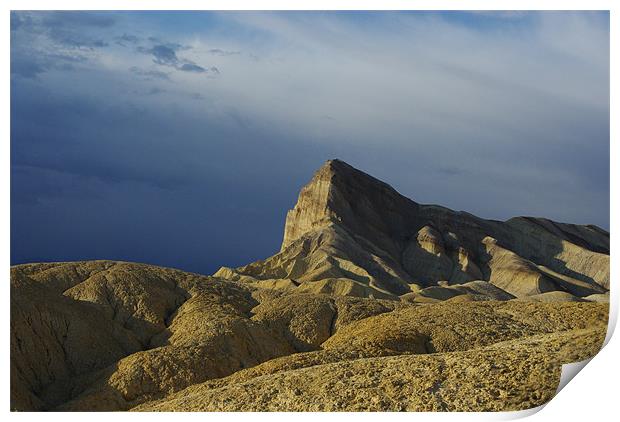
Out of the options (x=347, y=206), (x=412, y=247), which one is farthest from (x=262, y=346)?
(x=412, y=247)

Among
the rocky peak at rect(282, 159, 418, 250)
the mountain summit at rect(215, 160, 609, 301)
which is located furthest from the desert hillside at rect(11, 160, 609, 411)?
the rocky peak at rect(282, 159, 418, 250)

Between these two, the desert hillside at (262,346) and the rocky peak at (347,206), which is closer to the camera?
the desert hillside at (262,346)

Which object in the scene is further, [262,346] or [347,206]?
[347,206]

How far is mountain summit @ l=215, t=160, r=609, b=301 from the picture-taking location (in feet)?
247

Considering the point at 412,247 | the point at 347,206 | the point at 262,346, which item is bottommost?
the point at 412,247

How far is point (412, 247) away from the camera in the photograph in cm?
8856

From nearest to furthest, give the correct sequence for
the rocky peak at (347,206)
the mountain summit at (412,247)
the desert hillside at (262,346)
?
the desert hillside at (262,346) → the mountain summit at (412,247) → the rocky peak at (347,206)

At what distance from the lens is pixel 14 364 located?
70.7ft

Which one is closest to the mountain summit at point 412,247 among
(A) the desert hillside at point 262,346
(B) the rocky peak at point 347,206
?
(B) the rocky peak at point 347,206

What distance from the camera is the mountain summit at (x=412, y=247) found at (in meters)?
75.3

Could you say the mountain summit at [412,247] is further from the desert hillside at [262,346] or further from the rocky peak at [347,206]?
the desert hillside at [262,346]

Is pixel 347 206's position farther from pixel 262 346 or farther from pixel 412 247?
pixel 262 346
